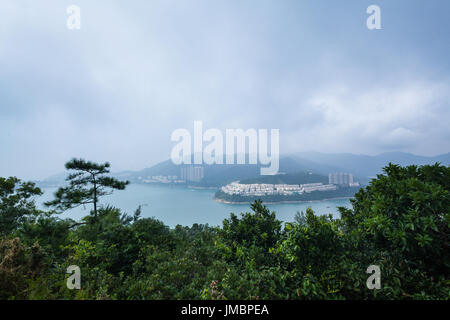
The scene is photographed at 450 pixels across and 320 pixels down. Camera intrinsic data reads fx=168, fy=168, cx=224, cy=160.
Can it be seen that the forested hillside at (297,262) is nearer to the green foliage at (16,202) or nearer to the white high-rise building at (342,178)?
the green foliage at (16,202)

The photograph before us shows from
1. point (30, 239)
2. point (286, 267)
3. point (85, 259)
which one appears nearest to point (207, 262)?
point (286, 267)

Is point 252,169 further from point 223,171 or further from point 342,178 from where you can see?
point 342,178

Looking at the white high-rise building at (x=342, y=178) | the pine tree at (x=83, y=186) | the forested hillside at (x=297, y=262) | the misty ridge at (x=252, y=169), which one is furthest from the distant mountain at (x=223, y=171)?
the forested hillside at (x=297, y=262)

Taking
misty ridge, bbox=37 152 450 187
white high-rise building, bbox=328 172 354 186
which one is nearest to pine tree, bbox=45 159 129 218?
white high-rise building, bbox=328 172 354 186

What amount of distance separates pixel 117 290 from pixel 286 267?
2032mm

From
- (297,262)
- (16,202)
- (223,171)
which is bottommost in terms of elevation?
(16,202)

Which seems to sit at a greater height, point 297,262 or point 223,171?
point 223,171

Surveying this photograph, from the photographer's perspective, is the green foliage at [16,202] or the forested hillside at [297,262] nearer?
the forested hillside at [297,262]

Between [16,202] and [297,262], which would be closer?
[297,262]

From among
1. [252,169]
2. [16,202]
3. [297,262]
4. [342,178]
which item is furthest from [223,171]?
[297,262]

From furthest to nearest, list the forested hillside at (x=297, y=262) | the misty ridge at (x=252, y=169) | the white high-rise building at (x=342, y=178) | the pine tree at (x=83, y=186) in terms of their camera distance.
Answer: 1. the misty ridge at (x=252, y=169)
2. the white high-rise building at (x=342, y=178)
3. the pine tree at (x=83, y=186)
4. the forested hillside at (x=297, y=262)

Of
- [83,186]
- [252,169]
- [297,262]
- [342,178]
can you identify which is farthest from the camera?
[252,169]

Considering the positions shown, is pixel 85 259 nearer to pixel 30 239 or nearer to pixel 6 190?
pixel 30 239

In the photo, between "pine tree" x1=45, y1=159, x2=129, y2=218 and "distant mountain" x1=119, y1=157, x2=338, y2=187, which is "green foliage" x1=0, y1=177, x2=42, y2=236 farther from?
"distant mountain" x1=119, y1=157, x2=338, y2=187
